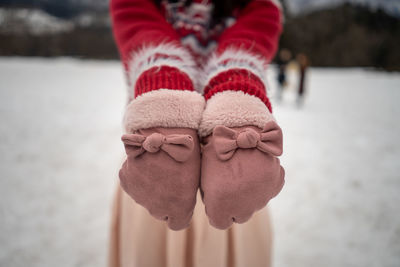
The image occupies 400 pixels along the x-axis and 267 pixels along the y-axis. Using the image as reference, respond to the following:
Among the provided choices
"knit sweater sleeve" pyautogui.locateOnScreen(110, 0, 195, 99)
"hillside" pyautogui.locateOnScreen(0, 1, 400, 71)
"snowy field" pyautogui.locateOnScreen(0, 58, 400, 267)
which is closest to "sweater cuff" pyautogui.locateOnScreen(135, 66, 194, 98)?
"knit sweater sleeve" pyautogui.locateOnScreen(110, 0, 195, 99)

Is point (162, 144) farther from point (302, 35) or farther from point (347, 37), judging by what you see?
point (347, 37)

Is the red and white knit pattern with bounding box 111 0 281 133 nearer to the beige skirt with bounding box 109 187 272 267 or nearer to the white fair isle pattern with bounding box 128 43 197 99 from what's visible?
the white fair isle pattern with bounding box 128 43 197 99

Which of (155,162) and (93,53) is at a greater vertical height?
(93,53)


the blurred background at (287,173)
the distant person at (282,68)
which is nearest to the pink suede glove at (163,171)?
the blurred background at (287,173)

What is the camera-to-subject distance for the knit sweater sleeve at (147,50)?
1.25ft

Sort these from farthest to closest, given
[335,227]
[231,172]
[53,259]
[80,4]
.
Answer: [80,4] < [335,227] < [53,259] < [231,172]

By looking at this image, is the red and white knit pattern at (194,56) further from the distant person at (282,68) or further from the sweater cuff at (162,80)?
the distant person at (282,68)

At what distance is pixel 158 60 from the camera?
1.32 ft

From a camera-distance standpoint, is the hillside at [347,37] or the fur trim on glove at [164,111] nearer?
the fur trim on glove at [164,111]

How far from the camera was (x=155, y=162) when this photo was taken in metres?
0.31

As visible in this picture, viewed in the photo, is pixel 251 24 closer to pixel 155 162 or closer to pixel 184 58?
pixel 184 58

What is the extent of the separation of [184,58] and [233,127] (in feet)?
0.69

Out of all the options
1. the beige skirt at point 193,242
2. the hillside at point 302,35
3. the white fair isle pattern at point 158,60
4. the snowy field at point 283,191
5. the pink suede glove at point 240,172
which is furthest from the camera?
the hillside at point 302,35

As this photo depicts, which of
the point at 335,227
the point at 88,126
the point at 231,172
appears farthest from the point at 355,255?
the point at 88,126
